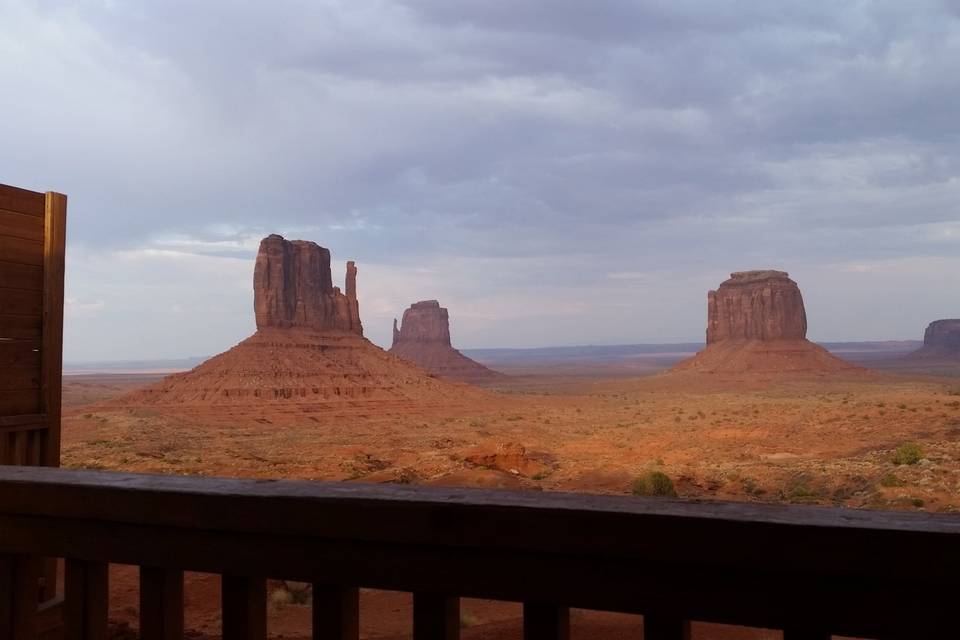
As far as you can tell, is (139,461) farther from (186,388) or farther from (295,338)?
(295,338)

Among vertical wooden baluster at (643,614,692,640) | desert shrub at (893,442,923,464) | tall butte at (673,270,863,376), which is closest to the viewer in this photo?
vertical wooden baluster at (643,614,692,640)

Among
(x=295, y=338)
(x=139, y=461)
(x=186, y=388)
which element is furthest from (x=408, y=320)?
(x=139, y=461)

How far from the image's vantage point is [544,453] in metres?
28.1

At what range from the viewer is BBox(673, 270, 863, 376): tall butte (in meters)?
97.9

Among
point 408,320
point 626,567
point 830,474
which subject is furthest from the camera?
point 408,320

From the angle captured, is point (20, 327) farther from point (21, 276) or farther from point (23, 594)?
point (23, 594)

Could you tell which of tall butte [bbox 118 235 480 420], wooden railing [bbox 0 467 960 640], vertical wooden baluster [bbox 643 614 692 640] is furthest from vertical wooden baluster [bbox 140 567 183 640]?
tall butte [bbox 118 235 480 420]

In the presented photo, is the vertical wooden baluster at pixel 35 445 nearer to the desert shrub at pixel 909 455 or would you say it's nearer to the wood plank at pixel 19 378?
the wood plank at pixel 19 378

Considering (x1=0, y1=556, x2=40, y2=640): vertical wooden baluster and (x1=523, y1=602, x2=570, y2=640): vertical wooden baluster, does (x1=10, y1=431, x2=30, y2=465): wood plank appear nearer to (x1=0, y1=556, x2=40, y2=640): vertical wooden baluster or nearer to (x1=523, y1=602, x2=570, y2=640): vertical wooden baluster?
(x1=0, y1=556, x2=40, y2=640): vertical wooden baluster

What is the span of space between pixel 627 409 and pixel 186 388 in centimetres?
3533

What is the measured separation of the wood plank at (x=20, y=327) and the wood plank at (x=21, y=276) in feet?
0.67

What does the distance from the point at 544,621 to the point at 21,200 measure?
4.70 m

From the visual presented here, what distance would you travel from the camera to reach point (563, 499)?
1.63 metres

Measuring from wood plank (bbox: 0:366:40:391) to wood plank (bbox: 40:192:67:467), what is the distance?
0.05 metres
